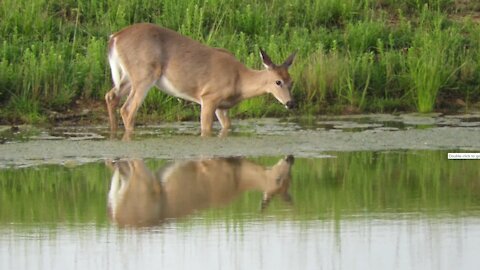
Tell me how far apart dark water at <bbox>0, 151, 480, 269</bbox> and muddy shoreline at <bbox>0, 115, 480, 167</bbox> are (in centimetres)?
40

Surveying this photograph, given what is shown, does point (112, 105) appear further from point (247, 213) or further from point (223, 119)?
point (247, 213)

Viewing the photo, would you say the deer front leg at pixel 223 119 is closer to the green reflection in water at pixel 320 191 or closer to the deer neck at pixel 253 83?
the deer neck at pixel 253 83

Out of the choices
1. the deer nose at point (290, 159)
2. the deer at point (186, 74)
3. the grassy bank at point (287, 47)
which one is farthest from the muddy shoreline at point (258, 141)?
the grassy bank at point (287, 47)

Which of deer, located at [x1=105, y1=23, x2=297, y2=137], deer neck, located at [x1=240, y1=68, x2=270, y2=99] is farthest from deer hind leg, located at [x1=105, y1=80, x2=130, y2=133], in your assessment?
deer neck, located at [x1=240, y1=68, x2=270, y2=99]

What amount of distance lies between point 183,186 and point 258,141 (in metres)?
2.80

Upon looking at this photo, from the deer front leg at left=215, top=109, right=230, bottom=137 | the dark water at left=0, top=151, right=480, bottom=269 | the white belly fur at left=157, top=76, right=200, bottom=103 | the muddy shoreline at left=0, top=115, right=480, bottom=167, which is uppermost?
the white belly fur at left=157, top=76, right=200, bottom=103

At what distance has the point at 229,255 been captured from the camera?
9680 millimetres

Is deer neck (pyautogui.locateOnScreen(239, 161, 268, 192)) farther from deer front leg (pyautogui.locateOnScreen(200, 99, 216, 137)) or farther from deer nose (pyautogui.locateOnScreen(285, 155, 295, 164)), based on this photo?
deer front leg (pyautogui.locateOnScreen(200, 99, 216, 137))

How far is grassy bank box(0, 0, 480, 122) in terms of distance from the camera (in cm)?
1745

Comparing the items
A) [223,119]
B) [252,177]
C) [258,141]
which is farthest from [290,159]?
[223,119]

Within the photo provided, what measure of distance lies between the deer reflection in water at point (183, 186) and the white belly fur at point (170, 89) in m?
2.53

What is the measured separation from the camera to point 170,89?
1644 centimetres

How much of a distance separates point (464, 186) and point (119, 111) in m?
6.31

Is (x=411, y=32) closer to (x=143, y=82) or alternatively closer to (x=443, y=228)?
(x=143, y=82)
